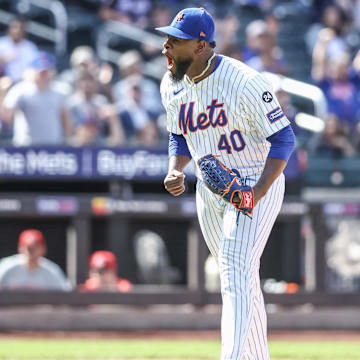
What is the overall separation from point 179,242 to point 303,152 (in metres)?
1.37

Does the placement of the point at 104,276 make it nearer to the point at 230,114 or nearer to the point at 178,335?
the point at 178,335

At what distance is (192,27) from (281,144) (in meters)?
0.62

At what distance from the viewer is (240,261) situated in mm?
3914

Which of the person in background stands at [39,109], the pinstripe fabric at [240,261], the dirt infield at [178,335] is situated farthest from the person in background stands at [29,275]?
the pinstripe fabric at [240,261]

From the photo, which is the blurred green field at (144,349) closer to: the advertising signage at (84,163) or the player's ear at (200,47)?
the advertising signage at (84,163)

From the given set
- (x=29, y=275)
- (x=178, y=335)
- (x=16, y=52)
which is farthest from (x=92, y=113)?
(x=178, y=335)

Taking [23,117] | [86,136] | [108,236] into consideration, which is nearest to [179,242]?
[108,236]

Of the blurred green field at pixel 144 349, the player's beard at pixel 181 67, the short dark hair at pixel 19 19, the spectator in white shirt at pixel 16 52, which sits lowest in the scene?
the blurred green field at pixel 144 349

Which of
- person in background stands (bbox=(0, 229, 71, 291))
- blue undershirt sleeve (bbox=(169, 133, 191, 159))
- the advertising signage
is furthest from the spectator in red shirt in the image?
blue undershirt sleeve (bbox=(169, 133, 191, 159))

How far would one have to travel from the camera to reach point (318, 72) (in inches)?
423

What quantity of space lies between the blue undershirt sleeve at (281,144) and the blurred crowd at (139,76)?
4278 millimetres

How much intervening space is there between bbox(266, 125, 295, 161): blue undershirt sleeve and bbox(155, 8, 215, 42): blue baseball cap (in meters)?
0.50

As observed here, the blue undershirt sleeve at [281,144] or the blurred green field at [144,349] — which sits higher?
the blue undershirt sleeve at [281,144]

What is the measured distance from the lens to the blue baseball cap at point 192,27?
3.89 m
